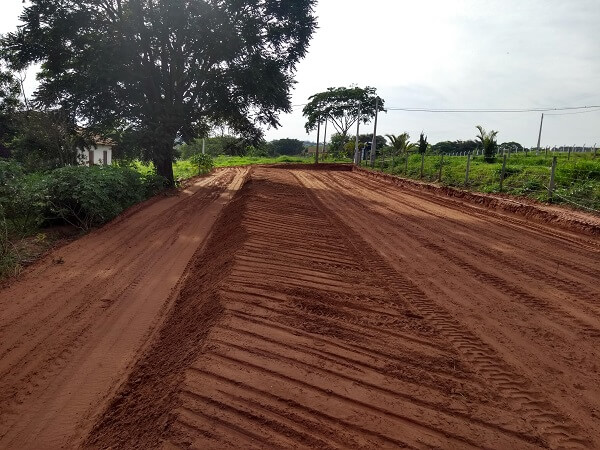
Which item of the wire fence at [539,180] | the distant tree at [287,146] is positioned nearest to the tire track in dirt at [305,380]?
the wire fence at [539,180]

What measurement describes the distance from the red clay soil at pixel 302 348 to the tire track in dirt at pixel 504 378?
0.01 m

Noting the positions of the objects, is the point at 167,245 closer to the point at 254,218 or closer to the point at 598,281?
the point at 254,218

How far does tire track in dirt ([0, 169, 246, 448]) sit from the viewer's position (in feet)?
9.54

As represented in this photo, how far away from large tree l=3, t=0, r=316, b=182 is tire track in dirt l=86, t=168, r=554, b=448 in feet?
44.2

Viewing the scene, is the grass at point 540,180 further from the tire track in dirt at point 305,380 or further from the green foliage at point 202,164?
the green foliage at point 202,164

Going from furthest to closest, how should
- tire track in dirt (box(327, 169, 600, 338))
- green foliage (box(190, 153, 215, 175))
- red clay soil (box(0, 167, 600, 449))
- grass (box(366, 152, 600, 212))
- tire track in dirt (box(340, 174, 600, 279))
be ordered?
green foliage (box(190, 153, 215, 175)), grass (box(366, 152, 600, 212)), tire track in dirt (box(340, 174, 600, 279)), tire track in dirt (box(327, 169, 600, 338)), red clay soil (box(0, 167, 600, 449))

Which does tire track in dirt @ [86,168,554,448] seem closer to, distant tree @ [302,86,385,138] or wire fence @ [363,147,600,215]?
wire fence @ [363,147,600,215]

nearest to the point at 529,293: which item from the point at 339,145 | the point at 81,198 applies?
the point at 81,198

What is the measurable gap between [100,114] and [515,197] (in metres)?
16.9

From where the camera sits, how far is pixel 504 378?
3.16 meters

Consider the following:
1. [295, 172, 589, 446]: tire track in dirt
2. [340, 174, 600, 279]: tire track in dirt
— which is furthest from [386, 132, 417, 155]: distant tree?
[295, 172, 589, 446]: tire track in dirt

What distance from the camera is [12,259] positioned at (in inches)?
244

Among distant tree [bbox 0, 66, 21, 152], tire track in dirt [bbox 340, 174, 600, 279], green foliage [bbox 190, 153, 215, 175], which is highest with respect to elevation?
distant tree [bbox 0, 66, 21, 152]

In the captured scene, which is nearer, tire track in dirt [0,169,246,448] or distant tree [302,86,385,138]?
tire track in dirt [0,169,246,448]
